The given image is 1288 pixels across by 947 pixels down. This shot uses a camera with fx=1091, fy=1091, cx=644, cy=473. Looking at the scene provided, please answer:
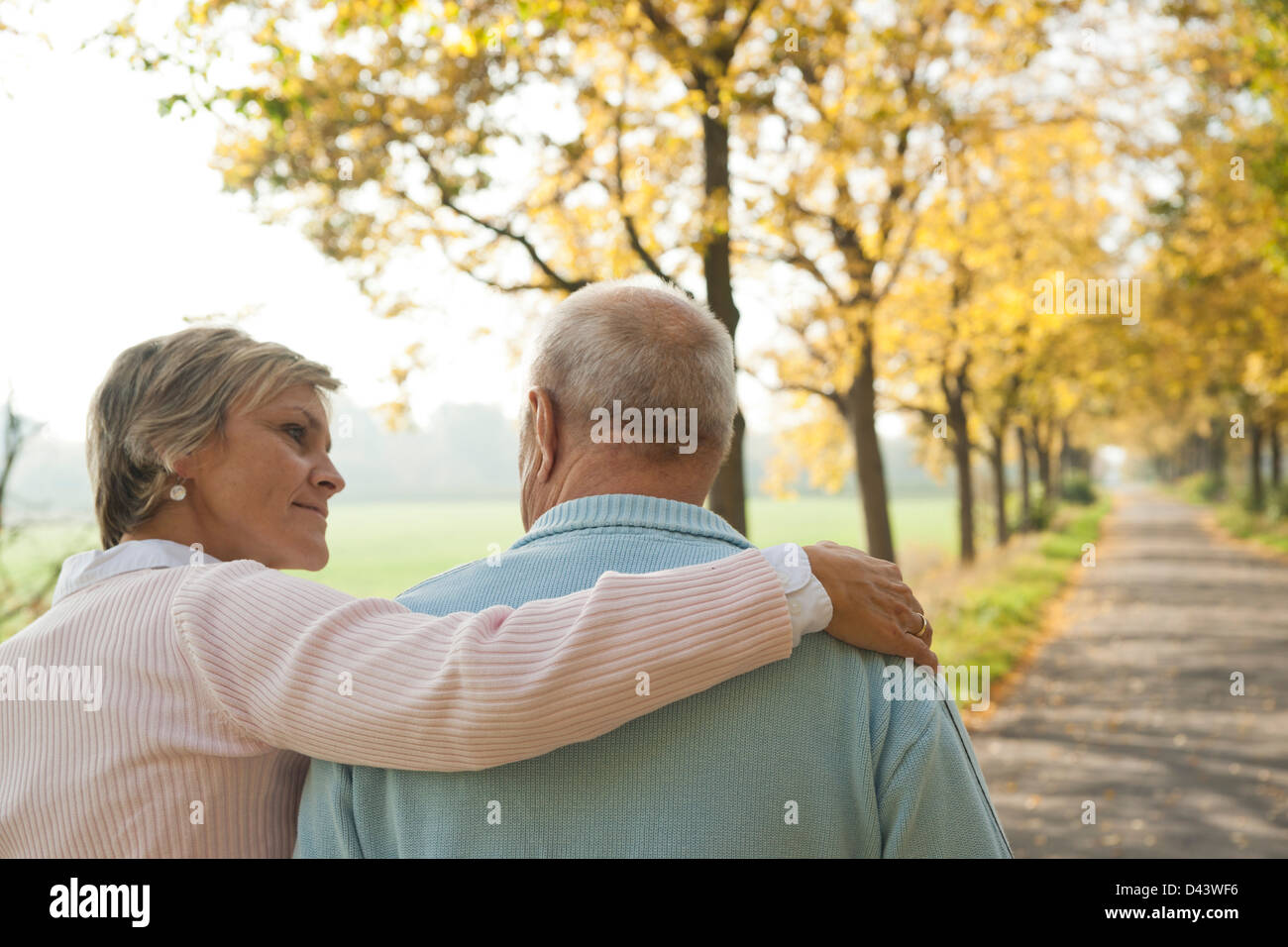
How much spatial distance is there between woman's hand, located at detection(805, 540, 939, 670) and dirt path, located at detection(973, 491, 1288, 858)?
4.80 m

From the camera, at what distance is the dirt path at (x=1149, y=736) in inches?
251

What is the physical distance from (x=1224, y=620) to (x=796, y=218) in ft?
33.3

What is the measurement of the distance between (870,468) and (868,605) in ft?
32.7

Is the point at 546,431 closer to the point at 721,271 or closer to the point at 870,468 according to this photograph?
the point at 721,271

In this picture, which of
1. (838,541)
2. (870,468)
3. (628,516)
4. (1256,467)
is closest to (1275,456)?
(1256,467)

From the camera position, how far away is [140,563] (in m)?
2.11

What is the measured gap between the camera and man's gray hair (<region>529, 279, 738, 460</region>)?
6.37ft

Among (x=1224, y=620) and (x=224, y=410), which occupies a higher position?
(x=224, y=410)

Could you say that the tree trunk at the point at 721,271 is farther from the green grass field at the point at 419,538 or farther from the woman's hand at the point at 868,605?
the woman's hand at the point at 868,605

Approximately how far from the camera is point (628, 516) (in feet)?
6.25

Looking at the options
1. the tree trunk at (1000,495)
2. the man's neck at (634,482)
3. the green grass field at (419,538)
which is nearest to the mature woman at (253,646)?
the man's neck at (634,482)

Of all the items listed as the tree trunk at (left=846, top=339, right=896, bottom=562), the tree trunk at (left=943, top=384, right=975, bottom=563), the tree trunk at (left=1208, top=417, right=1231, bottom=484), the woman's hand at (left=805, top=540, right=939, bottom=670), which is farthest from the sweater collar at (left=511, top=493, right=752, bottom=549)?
the tree trunk at (left=1208, top=417, right=1231, bottom=484)
